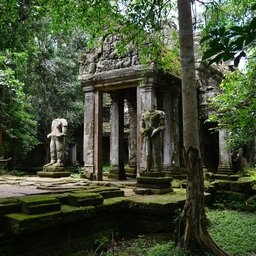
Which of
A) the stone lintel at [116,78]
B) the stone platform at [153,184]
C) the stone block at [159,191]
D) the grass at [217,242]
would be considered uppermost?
the stone lintel at [116,78]

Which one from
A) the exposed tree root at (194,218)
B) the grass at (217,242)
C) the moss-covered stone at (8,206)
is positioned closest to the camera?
the moss-covered stone at (8,206)

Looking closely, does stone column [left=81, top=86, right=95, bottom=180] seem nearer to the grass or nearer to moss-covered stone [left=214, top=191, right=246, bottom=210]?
moss-covered stone [left=214, top=191, right=246, bottom=210]

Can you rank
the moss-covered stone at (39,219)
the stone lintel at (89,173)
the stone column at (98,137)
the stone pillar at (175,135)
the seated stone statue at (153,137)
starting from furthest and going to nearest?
the stone pillar at (175,135)
the stone column at (98,137)
the stone lintel at (89,173)
the seated stone statue at (153,137)
the moss-covered stone at (39,219)

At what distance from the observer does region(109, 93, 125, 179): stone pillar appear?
11.3m

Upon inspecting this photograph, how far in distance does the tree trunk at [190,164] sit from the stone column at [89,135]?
582 cm

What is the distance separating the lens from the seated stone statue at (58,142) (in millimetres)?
10016

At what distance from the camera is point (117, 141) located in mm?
11484

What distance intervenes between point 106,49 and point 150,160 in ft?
15.7

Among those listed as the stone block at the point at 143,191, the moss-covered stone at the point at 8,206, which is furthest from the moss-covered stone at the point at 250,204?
the moss-covered stone at the point at 8,206

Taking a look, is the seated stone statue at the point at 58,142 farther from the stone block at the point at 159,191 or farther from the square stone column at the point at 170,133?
the stone block at the point at 159,191

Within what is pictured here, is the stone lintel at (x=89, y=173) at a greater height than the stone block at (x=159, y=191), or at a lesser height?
greater

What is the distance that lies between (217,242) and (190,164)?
1663 millimetres

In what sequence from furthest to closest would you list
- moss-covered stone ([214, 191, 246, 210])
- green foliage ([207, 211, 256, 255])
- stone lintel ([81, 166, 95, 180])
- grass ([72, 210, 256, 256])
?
stone lintel ([81, 166, 95, 180])
moss-covered stone ([214, 191, 246, 210])
green foliage ([207, 211, 256, 255])
grass ([72, 210, 256, 256])

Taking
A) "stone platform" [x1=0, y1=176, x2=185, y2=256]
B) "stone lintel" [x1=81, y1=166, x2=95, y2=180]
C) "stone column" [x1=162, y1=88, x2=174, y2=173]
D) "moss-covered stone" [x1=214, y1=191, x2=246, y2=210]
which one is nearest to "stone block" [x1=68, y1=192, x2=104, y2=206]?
"stone platform" [x1=0, y1=176, x2=185, y2=256]
